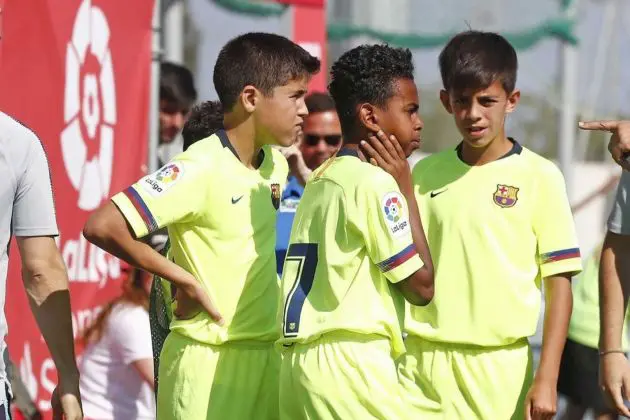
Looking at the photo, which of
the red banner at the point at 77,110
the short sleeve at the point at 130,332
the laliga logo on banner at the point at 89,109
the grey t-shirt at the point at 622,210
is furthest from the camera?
the short sleeve at the point at 130,332

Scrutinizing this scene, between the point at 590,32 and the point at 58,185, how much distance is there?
15.0 m

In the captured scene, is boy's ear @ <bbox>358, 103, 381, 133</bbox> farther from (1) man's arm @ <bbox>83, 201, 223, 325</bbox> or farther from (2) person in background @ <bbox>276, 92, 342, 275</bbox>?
(2) person in background @ <bbox>276, 92, 342, 275</bbox>

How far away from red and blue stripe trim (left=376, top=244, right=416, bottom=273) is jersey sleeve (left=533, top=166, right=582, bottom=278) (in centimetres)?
73

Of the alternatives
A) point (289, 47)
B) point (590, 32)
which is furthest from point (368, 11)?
point (289, 47)

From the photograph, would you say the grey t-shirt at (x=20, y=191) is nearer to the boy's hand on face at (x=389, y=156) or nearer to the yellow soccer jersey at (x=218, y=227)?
the yellow soccer jersey at (x=218, y=227)

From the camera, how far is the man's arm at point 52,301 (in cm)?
418

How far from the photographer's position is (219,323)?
4.72 m

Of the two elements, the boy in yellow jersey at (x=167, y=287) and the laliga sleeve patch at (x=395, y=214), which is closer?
the laliga sleeve patch at (x=395, y=214)

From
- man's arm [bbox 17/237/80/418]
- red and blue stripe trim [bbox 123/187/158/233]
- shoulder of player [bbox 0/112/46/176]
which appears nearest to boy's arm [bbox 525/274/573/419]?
red and blue stripe trim [bbox 123/187/158/233]

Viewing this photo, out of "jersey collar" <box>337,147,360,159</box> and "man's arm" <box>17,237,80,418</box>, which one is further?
"jersey collar" <box>337,147,360,159</box>

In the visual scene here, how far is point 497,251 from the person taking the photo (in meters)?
4.77

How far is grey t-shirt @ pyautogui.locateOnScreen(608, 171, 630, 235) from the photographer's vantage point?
4.87 metres

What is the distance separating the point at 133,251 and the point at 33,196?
2.05 feet

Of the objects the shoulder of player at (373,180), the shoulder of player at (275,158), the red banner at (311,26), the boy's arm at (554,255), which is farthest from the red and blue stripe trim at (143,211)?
the red banner at (311,26)
